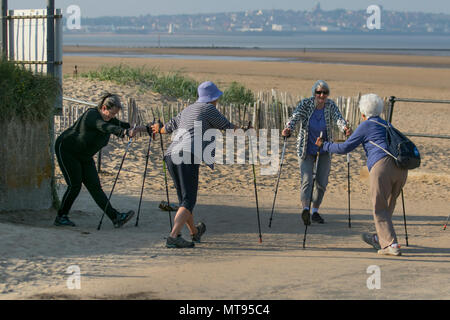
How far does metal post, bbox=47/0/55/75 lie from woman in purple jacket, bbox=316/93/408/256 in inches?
152

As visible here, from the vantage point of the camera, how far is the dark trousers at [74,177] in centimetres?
822

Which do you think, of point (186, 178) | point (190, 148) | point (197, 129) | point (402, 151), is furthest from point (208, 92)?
point (402, 151)

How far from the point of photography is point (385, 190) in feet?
23.9

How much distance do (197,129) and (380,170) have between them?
178 cm

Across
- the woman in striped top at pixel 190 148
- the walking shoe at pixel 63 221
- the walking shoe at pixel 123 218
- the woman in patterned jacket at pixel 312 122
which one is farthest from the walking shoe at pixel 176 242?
the woman in patterned jacket at pixel 312 122

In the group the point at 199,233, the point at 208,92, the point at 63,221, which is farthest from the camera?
the point at 63,221

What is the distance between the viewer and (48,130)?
8.91 meters

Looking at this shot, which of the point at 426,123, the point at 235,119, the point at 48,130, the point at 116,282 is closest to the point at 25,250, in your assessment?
the point at 116,282

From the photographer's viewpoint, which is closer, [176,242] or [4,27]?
[176,242]

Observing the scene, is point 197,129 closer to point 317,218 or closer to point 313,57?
point 317,218

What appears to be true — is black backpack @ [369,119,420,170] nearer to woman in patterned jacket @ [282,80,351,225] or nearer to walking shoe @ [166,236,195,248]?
woman in patterned jacket @ [282,80,351,225]

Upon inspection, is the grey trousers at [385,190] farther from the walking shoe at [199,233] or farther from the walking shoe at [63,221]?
the walking shoe at [63,221]

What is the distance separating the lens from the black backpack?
23.1ft
